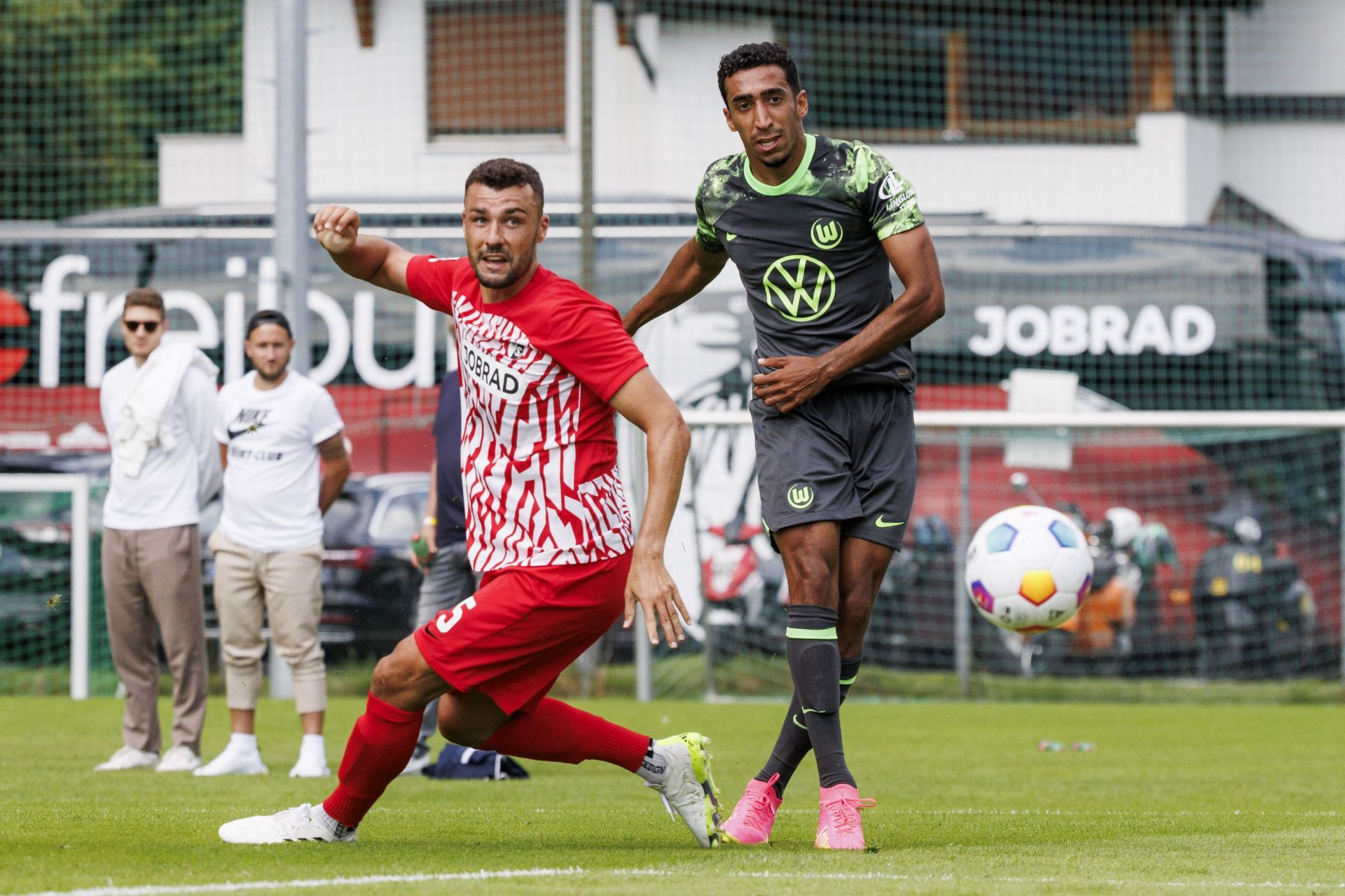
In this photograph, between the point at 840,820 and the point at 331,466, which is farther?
the point at 331,466

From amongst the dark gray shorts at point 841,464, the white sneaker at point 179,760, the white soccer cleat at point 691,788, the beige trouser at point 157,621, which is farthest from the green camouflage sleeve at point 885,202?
the white sneaker at point 179,760

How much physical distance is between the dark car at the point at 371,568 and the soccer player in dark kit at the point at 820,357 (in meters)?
8.57

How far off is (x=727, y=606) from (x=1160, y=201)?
→ 10.4 metres

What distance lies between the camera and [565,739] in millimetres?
5238

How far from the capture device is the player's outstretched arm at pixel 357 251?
5176mm

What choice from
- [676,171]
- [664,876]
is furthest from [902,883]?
[676,171]

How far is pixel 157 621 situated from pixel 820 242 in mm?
4634

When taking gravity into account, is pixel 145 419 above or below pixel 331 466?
above

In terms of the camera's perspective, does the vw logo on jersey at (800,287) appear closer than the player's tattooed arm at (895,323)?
No

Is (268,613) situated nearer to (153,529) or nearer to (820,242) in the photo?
(153,529)

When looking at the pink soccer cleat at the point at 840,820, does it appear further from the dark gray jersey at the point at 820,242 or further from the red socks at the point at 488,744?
the dark gray jersey at the point at 820,242

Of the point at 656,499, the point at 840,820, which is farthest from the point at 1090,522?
the point at 656,499

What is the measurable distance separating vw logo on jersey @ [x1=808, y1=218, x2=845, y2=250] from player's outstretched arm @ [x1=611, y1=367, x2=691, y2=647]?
93 centimetres

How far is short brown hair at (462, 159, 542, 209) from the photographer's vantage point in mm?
4914
